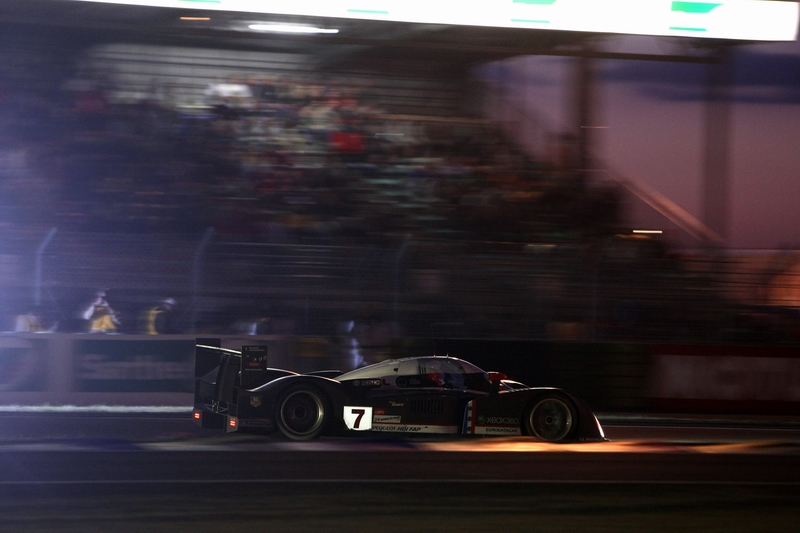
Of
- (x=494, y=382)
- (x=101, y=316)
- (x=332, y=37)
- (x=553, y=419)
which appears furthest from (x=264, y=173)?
(x=553, y=419)

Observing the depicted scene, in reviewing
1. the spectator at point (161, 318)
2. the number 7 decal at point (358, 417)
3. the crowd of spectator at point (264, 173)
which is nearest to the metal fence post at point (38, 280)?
the crowd of spectator at point (264, 173)

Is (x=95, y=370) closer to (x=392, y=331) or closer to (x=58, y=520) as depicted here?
(x=392, y=331)

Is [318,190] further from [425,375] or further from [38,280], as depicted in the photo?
[425,375]

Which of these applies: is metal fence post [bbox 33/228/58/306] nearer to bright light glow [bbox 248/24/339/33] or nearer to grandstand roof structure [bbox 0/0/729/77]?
grandstand roof structure [bbox 0/0/729/77]

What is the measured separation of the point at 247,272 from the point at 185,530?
6548 millimetres

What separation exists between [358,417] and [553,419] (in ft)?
5.32

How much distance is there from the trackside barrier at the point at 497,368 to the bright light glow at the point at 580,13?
510 cm

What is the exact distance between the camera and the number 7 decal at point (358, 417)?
284 inches

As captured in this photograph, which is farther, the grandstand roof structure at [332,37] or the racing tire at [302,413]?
the grandstand roof structure at [332,37]

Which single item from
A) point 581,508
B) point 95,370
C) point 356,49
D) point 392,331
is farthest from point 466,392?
point 356,49

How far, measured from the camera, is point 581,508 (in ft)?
17.6

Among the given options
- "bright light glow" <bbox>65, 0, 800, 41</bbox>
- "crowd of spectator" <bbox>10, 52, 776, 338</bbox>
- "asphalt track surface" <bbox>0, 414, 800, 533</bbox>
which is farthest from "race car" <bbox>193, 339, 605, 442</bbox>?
"bright light glow" <bbox>65, 0, 800, 41</bbox>

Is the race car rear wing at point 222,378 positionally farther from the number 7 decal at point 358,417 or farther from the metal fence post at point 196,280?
the metal fence post at point 196,280

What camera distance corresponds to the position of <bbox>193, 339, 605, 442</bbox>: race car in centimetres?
705
